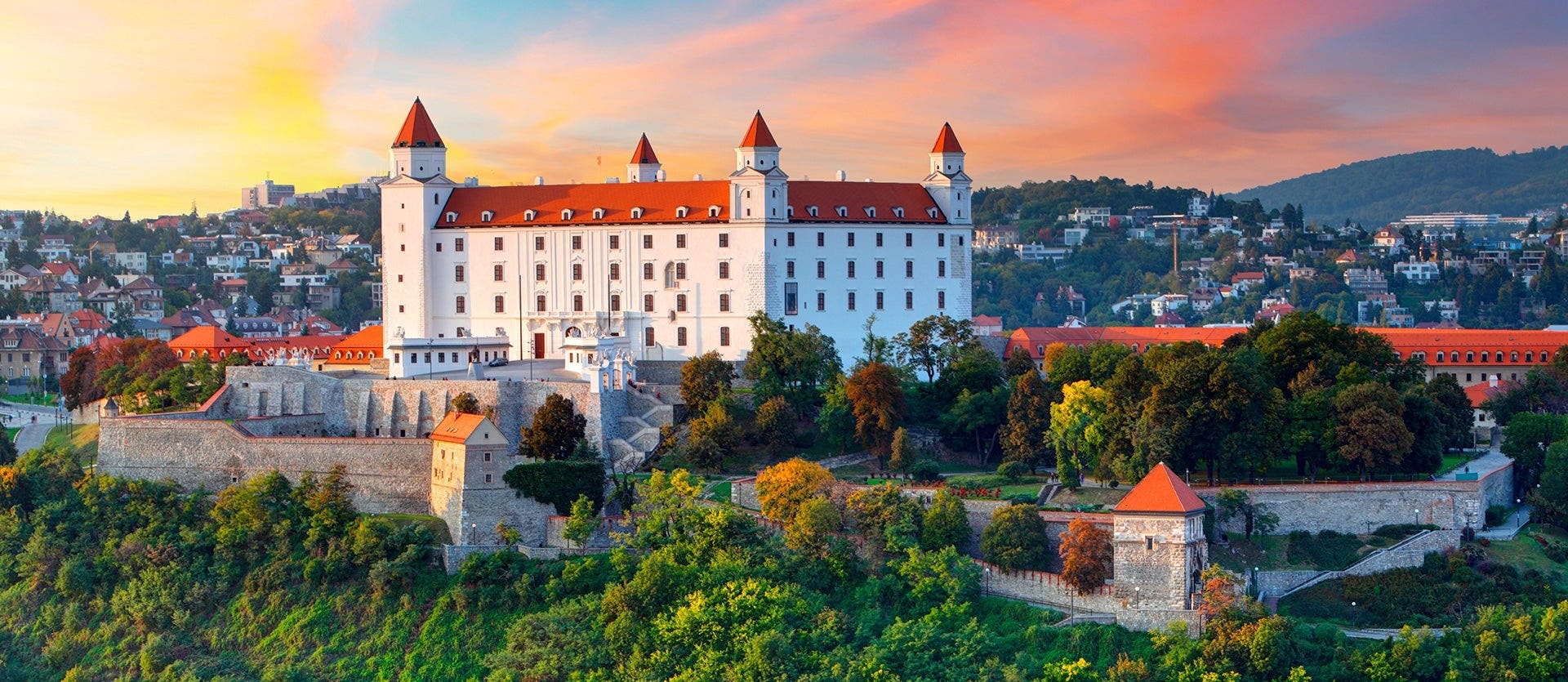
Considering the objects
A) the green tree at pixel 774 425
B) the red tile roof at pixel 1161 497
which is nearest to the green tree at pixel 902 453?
the green tree at pixel 774 425

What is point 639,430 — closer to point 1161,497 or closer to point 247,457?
point 247,457

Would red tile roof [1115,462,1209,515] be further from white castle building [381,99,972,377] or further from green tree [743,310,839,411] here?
white castle building [381,99,972,377]

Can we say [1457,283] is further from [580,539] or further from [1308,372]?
[580,539]

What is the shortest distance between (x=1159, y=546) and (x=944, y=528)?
4.92 meters

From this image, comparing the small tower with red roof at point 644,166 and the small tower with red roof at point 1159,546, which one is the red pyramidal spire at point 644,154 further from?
the small tower with red roof at point 1159,546

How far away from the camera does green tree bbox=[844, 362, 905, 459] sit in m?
48.0

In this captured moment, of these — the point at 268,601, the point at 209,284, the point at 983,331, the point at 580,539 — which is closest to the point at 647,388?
the point at 580,539

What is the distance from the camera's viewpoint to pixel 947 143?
58969mm

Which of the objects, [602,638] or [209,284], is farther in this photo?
[209,284]

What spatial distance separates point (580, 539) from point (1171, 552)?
43.0ft

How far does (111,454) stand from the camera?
48.6 metres

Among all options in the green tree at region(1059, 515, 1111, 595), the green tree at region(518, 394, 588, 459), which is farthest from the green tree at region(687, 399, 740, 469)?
the green tree at region(1059, 515, 1111, 595)

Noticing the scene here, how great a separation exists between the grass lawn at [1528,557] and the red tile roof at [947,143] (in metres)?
21.9

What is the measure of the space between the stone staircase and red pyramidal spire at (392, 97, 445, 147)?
1277cm
